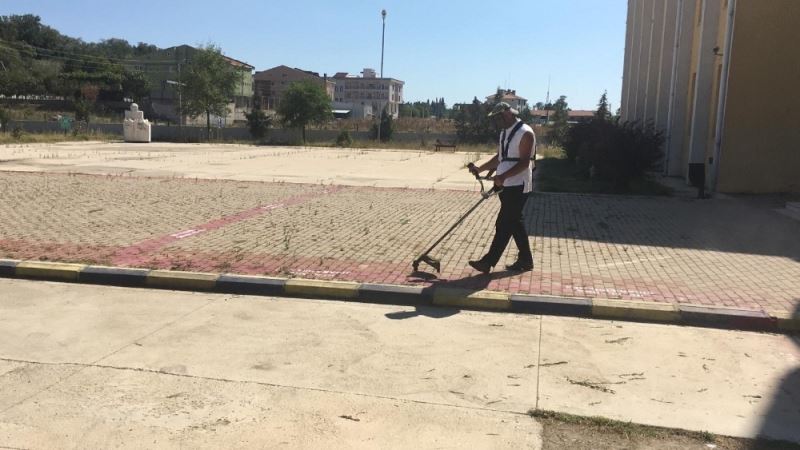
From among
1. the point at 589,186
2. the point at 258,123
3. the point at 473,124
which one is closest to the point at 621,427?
the point at 589,186

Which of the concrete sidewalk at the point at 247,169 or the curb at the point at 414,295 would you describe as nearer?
the curb at the point at 414,295

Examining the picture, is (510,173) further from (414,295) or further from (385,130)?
(385,130)

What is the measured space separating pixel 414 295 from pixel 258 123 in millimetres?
45109

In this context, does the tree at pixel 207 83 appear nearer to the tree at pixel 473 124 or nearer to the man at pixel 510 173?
the tree at pixel 473 124

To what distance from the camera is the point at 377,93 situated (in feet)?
500

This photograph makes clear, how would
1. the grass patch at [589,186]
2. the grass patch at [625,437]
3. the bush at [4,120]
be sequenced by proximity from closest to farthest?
the grass patch at [625,437] < the grass patch at [589,186] < the bush at [4,120]

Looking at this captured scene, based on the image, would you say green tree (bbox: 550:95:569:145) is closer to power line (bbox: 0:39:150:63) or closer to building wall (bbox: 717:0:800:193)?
building wall (bbox: 717:0:800:193)

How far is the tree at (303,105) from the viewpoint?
48.9 m

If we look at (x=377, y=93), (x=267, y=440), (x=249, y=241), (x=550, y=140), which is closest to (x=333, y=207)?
(x=249, y=241)

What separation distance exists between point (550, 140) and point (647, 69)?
21673mm

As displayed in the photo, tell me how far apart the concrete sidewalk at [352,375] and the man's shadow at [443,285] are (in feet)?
0.13

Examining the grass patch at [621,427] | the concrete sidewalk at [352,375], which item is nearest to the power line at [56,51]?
the concrete sidewalk at [352,375]

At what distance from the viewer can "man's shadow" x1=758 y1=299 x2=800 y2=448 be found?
3.79 metres

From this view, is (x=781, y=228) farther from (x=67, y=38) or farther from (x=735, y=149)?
(x=67, y=38)
